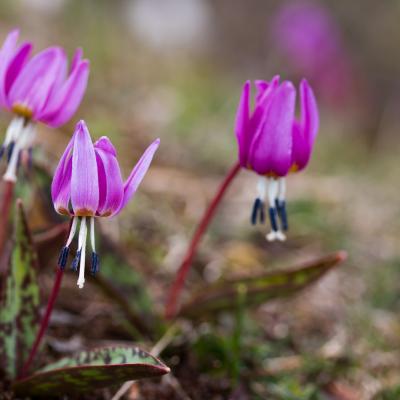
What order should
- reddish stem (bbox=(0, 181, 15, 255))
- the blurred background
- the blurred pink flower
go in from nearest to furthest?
1. reddish stem (bbox=(0, 181, 15, 255))
2. the blurred background
3. the blurred pink flower

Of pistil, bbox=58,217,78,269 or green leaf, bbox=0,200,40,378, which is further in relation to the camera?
green leaf, bbox=0,200,40,378

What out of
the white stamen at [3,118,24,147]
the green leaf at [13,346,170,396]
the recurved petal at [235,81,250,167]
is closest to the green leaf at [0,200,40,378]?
the green leaf at [13,346,170,396]

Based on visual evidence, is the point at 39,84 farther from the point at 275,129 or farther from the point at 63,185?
the point at 275,129

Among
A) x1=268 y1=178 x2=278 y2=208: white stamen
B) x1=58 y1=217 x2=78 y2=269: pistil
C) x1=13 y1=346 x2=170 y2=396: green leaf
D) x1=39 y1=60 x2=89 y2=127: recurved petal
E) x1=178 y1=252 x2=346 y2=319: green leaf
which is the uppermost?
x1=39 y1=60 x2=89 y2=127: recurved petal

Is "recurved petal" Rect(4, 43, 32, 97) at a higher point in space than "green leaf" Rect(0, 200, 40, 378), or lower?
higher

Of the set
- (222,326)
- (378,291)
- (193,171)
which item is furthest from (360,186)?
(222,326)

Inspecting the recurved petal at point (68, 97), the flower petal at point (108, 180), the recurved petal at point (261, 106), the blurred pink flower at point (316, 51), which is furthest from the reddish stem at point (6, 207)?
the blurred pink flower at point (316, 51)

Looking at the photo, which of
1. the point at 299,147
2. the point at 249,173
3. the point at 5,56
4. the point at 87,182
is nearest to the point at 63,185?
the point at 87,182

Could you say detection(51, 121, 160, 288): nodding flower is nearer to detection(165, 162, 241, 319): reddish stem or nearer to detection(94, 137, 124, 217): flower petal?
detection(94, 137, 124, 217): flower petal
